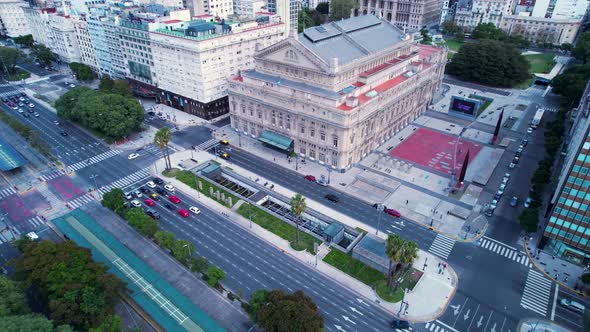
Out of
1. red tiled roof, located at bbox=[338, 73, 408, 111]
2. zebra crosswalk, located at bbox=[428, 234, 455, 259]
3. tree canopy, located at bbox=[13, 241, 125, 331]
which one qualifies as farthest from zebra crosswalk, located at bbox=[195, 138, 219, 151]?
zebra crosswalk, located at bbox=[428, 234, 455, 259]

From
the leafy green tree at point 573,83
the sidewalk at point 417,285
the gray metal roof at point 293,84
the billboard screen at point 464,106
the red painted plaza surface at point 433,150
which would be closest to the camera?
the sidewalk at point 417,285

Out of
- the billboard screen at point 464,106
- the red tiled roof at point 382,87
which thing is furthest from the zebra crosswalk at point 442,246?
the billboard screen at point 464,106

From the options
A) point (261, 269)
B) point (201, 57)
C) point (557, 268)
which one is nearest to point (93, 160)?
point (201, 57)

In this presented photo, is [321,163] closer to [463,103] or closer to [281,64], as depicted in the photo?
[281,64]

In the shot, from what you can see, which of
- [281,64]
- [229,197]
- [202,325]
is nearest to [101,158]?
[229,197]

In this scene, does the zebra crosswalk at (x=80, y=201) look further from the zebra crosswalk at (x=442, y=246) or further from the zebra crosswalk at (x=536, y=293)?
the zebra crosswalk at (x=536, y=293)

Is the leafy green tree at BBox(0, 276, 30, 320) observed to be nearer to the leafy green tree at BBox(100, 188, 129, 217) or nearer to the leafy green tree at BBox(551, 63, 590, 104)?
the leafy green tree at BBox(100, 188, 129, 217)
